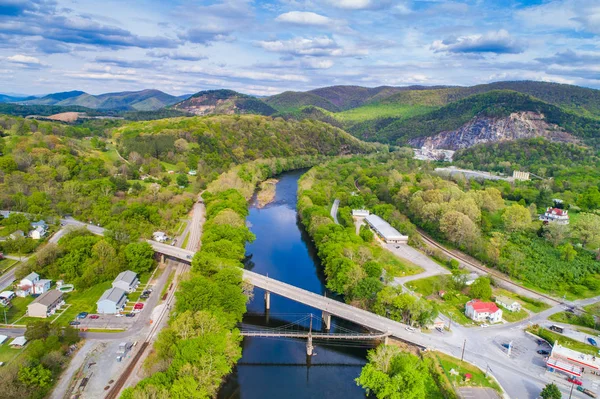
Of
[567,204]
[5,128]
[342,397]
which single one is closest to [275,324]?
[342,397]

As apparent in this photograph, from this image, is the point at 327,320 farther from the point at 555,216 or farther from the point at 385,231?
the point at 555,216

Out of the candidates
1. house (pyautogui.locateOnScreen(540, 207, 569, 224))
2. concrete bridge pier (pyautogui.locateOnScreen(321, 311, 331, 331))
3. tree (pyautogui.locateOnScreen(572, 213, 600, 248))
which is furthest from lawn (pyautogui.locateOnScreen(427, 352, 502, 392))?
house (pyautogui.locateOnScreen(540, 207, 569, 224))

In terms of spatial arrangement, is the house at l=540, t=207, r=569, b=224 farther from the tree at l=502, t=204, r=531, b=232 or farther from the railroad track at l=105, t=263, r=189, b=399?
the railroad track at l=105, t=263, r=189, b=399

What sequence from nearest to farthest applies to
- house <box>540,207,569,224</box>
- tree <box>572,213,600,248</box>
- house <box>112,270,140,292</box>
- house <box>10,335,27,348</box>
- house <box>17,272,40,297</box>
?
house <box>10,335,27,348</box>, house <box>17,272,40,297</box>, house <box>112,270,140,292</box>, tree <box>572,213,600,248</box>, house <box>540,207,569,224</box>

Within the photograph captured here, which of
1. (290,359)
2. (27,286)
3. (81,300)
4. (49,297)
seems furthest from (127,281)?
(290,359)

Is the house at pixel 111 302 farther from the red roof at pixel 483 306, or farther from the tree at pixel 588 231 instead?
the tree at pixel 588 231

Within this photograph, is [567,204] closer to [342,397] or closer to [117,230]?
[342,397]
